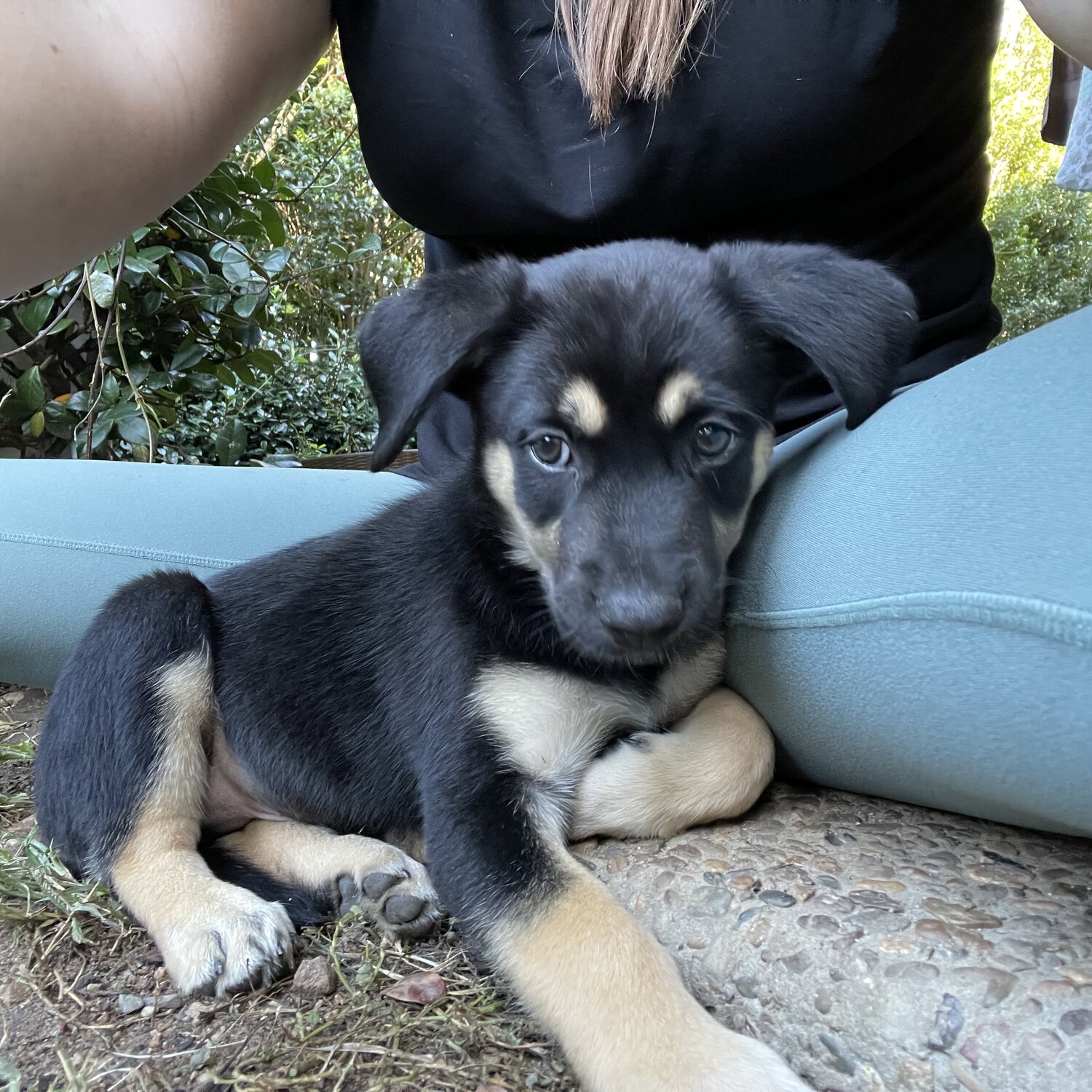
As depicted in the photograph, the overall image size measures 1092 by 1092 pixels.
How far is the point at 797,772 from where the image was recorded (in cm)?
175

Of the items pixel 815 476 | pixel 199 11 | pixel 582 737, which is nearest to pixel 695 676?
pixel 582 737

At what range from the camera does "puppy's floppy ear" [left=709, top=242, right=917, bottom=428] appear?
1485 millimetres

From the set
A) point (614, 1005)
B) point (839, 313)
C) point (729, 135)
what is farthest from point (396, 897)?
point (729, 135)

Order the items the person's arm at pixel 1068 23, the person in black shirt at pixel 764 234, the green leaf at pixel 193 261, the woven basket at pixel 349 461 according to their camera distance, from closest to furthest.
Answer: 1. the person in black shirt at pixel 764 234
2. the person's arm at pixel 1068 23
3. the green leaf at pixel 193 261
4. the woven basket at pixel 349 461

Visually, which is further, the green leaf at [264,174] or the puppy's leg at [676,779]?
the green leaf at [264,174]

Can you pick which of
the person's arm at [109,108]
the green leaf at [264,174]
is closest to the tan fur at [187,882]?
the person's arm at [109,108]

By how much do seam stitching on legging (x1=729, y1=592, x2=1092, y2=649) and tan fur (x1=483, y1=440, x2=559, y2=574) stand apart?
1.44 feet

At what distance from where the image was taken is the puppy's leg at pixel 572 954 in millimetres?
1124

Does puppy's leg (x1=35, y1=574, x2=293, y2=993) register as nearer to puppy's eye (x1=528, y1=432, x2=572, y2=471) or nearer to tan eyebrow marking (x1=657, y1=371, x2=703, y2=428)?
puppy's eye (x1=528, y1=432, x2=572, y2=471)

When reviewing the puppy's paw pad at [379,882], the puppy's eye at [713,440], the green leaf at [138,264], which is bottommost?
the puppy's paw pad at [379,882]

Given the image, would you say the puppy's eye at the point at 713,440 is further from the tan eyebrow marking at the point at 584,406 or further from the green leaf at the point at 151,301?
the green leaf at the point at 151,301

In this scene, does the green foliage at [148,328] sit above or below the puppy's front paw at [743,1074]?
above

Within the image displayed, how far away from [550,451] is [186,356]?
9.71ft

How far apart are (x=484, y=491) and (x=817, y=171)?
1123 millimetres
